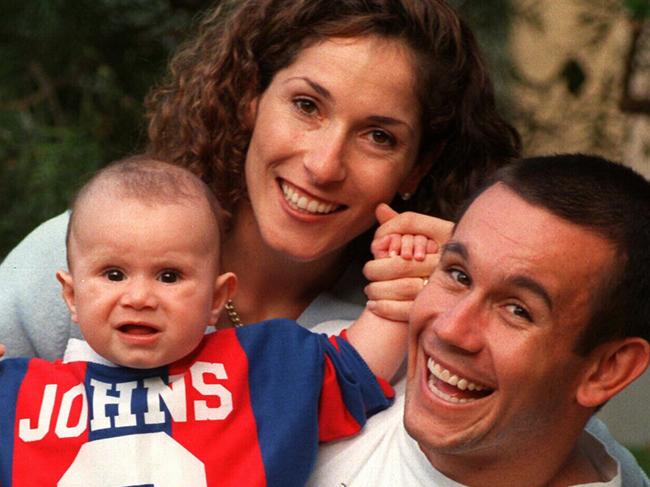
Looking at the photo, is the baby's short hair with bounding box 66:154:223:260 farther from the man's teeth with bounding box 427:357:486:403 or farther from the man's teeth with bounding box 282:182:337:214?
the man's teeth with bounding box 427:357:486:403

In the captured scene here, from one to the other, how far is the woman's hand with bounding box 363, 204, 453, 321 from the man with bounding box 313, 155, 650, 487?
0.27m

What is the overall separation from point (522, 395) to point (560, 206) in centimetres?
38

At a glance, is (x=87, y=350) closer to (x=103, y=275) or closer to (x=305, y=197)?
(x=103, y=275)

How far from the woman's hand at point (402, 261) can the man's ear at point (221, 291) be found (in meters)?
0.33

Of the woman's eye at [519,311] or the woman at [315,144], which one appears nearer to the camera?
the woman's eye at [519,311]

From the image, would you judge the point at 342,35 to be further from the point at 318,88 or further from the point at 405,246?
the point at 405,246

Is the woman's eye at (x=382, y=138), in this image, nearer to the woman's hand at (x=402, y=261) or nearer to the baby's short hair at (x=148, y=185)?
the woman's hand at (x=402, y=261)

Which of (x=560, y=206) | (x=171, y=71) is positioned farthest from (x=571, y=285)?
(x=171, y=71)

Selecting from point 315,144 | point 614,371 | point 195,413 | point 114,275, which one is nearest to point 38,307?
point 114,275

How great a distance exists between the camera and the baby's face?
9.41 ft

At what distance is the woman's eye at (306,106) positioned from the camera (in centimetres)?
338

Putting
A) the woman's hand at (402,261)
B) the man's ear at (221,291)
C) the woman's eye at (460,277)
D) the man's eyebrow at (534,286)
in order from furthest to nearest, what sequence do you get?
the woman's hand at (402,261) → the man's ear at (221,291) → the woman's eye at (460,277) → the man's eyebrow at (534,286)

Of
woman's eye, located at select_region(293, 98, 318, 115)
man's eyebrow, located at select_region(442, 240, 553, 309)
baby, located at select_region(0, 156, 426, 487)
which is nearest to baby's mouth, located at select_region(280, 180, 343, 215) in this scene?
woman's eye, located at select_region(293, 98, 318, 115)

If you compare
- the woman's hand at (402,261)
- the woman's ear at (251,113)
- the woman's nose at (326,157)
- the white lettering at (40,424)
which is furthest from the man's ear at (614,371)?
the woman's ear at (251,113)
